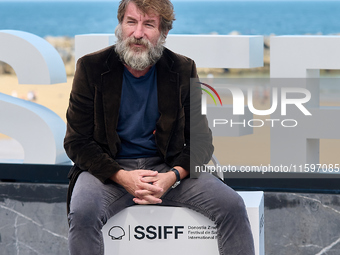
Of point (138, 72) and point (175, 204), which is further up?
point (138, 72)

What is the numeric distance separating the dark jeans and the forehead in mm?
612

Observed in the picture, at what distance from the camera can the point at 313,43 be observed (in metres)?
2.88

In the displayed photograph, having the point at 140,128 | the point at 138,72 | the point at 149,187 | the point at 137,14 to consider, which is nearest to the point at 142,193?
the point at 149,187

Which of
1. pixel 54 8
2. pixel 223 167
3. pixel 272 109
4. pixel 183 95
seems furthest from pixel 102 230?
pixel 54 8

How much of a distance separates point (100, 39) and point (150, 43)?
972mm

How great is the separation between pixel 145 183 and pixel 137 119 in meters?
0.28

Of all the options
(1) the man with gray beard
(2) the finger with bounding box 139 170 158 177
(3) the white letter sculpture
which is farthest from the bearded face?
(3) the white letter sculpture

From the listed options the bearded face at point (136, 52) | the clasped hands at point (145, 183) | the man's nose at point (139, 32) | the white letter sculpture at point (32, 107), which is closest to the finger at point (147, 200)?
the clasped hands at point (145, 183)

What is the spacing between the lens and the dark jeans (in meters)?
1.94

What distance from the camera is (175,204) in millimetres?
2119

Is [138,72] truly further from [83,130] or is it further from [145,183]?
[145,183]

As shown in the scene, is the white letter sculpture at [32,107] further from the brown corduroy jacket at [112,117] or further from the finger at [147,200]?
the finger at [147,200]

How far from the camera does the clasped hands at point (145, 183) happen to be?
205cm

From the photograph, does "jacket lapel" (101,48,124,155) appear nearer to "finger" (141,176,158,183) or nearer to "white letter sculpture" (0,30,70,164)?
"finger" (141,176,158,183)
